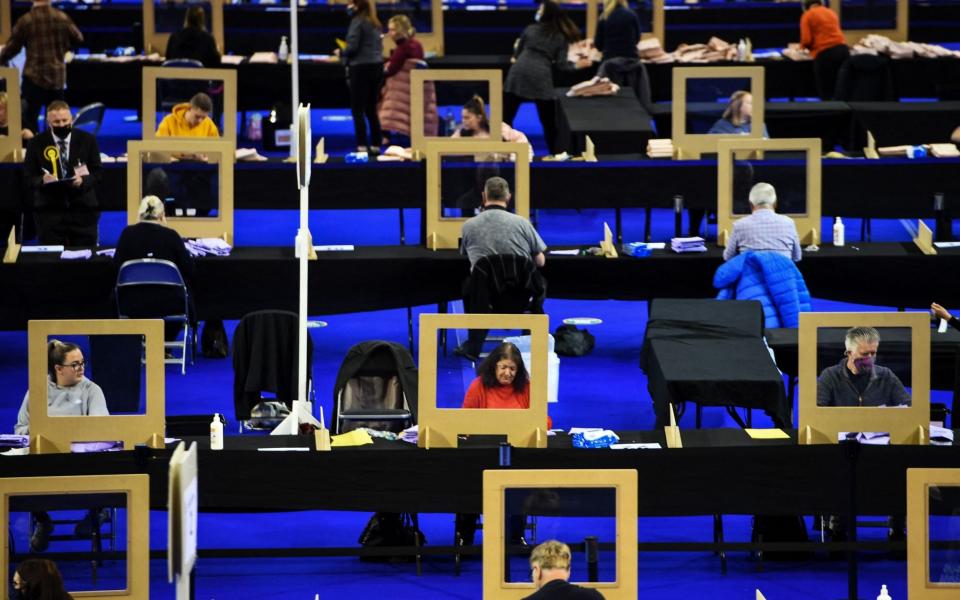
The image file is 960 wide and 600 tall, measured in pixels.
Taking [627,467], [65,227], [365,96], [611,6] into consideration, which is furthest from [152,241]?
[611,6]

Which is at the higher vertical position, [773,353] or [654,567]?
[773,353]

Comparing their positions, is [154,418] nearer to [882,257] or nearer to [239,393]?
[239,393]

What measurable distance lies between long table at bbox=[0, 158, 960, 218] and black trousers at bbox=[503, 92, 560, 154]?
2553 mm

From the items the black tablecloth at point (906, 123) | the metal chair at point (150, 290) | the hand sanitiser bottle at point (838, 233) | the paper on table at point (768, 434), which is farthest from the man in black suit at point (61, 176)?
the black tablecloth at point (906, 123)

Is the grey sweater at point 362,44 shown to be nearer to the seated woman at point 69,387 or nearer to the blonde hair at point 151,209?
the blonde hair at point 151,209

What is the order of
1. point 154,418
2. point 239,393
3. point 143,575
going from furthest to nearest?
point 239,393
point 154,418
point 143,575

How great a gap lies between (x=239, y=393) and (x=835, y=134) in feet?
24.7

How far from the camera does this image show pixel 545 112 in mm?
15109

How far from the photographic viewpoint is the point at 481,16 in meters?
17.6

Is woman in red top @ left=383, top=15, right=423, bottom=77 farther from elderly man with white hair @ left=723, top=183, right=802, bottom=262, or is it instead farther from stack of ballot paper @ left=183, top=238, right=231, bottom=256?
elderly man with white hair @ left=723, top=183, right=802, bottom=262

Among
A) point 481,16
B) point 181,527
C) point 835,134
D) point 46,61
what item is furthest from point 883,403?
point 481,16

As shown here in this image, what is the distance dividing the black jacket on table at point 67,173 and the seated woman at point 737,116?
14.4ft

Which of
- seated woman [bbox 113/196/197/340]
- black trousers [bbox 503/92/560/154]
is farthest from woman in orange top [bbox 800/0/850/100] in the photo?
seated woman [bbox 113/196/197/340]

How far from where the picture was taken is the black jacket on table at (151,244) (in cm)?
1012
